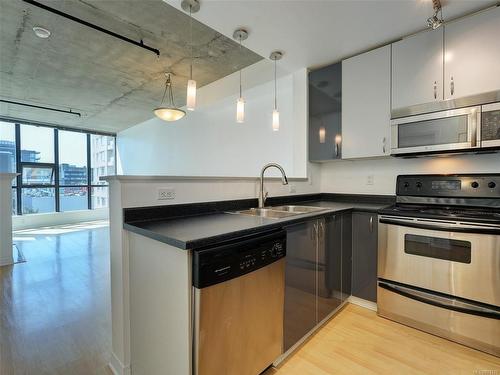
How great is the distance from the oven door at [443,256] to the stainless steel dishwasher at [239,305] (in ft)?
3.71

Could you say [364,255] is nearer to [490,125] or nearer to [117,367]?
[490,125]

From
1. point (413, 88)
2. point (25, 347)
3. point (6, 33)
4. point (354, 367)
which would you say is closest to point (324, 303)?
point (354, 367)

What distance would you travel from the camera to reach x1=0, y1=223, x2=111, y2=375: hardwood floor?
1.64m

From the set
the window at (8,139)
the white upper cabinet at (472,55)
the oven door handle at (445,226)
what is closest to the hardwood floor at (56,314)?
the oven door handle at (445,226)

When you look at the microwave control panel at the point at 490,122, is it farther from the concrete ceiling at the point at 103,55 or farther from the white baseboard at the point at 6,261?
the white baseboard at the point at 6,261

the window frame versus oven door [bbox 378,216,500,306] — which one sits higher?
the window frame

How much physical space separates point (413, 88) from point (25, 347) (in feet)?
12.1

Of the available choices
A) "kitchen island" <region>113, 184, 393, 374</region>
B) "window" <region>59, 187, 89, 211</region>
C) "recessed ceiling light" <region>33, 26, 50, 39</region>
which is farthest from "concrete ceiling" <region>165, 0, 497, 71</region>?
"window" <region>59, 187, 89, 211</region>

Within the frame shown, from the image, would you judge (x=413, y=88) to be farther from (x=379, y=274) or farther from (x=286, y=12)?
(x=379, y=274)

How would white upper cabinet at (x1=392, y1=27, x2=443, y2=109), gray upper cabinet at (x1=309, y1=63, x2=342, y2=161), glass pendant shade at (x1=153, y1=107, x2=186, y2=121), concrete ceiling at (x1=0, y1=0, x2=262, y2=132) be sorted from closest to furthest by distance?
white upper cabinet at (x1=392, y1=27, x2=443, y2=109) → concrete ceiling at (x1=0, y1=0, x2=262, y2=132) → gray upper cabinet at (x1=309, y1=63, x2=342, y2=161) → glass pendant shade at (x1=153, y1=107, x2=186, y2=121)

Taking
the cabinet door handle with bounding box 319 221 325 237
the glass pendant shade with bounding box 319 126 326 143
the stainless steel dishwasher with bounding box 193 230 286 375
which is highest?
the glass pendant shade with bounding box 319 126 326 143

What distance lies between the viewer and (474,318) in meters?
1.73

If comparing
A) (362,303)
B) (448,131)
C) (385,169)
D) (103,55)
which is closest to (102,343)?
(362,303)

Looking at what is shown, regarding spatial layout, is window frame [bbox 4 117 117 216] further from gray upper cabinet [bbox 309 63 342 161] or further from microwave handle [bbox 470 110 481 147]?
microwave handle [bbox 470 110 481 147]
